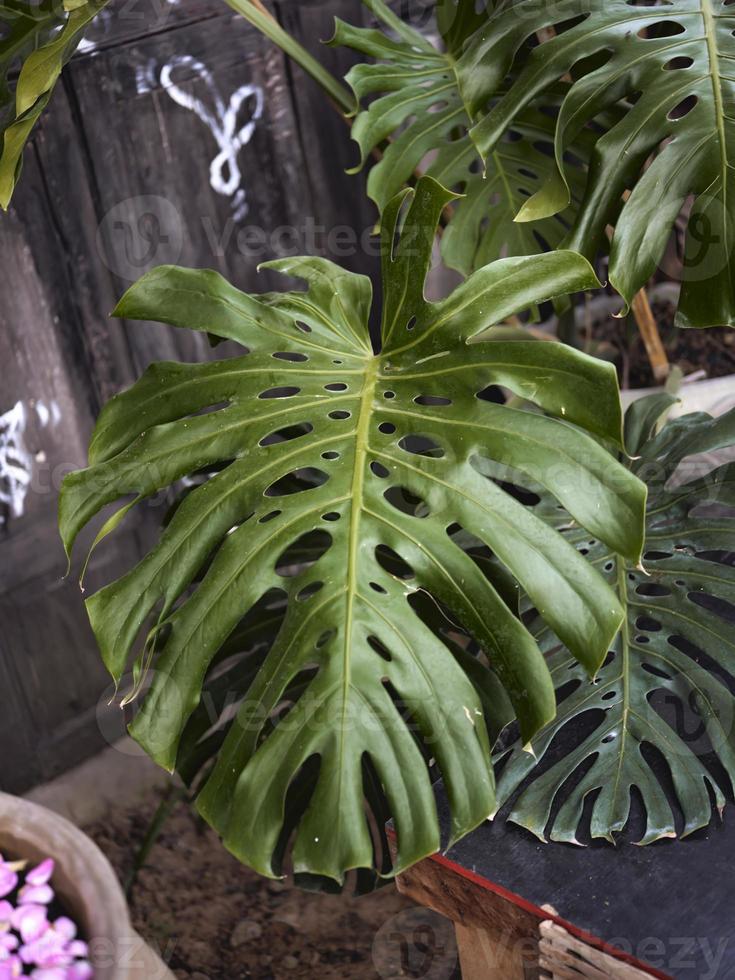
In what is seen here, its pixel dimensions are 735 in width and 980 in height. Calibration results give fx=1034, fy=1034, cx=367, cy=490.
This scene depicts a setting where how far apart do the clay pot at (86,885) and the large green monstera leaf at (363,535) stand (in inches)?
10.6

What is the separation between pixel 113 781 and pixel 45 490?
616 mm

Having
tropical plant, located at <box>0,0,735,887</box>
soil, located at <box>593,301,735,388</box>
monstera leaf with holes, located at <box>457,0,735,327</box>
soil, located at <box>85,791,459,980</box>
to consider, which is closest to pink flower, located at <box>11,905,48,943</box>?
tropical plant, located at <box>0,0,735,887</box>

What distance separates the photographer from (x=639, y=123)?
3.67 ft

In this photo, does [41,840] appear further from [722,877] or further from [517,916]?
[722,877]

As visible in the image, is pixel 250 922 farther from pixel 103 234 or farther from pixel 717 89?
pixel 717 89

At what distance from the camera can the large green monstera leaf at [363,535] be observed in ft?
2.95

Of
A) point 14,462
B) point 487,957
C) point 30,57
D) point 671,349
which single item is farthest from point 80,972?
point 671,349

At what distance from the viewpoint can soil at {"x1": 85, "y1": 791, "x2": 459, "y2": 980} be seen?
1697 mm

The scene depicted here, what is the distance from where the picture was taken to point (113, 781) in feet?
6.45

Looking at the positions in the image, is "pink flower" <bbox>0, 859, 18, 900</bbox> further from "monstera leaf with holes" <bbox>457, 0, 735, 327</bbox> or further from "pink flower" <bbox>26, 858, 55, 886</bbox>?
"monstera leaf with holes" <bbox>457, 0, 735, 327</bbox>

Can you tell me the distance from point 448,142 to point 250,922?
1.32 metres

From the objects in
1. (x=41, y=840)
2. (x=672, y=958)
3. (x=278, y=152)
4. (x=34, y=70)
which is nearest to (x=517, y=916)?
(x=672, y=958)

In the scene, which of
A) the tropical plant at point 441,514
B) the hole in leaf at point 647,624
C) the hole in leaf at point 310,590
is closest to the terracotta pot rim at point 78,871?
the tropical plant at point 441,514

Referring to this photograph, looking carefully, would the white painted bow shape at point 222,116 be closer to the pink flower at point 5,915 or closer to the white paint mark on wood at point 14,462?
the white paint mark on wood at point 14,462
